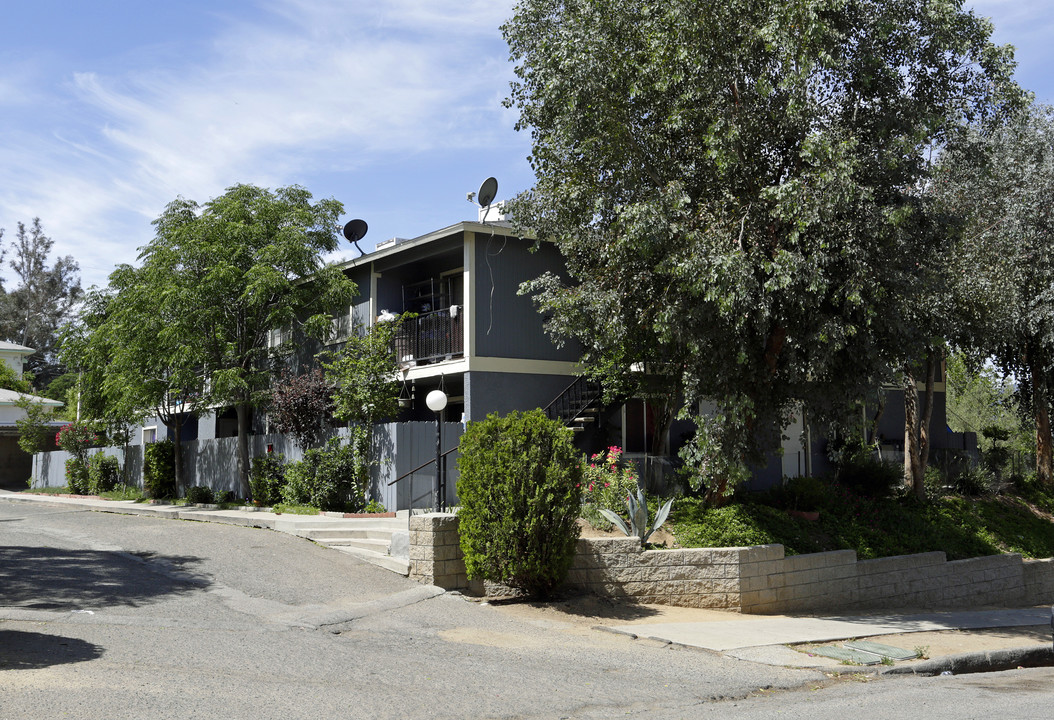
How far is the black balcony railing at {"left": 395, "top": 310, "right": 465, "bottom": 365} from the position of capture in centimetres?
1886

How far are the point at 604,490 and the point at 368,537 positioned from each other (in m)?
3.87

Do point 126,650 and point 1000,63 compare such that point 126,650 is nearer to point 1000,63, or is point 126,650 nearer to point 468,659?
point 468,659

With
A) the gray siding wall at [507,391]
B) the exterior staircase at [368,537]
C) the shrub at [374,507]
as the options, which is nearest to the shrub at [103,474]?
the shrub at [374,507]

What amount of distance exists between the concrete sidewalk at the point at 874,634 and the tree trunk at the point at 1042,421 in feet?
33.6

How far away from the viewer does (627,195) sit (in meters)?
13.4

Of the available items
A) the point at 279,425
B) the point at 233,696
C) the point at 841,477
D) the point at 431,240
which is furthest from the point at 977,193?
the point at 233,696

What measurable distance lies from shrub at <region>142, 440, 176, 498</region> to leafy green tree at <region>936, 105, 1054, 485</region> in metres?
19.3

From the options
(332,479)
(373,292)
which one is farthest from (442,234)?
(332,479)

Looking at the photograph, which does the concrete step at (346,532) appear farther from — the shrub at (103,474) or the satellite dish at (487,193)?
the shrub at (103,474)

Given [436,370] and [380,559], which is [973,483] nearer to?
[436,370]

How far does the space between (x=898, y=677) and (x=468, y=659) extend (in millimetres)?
4358

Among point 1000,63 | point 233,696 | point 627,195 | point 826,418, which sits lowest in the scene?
point 233,696

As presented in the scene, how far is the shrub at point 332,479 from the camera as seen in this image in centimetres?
1736

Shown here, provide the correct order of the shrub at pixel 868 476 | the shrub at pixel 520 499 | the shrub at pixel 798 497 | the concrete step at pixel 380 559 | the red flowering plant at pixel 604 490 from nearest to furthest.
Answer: the shrub at pixel 520 499, the concrete step at pixel 380 559, the red flowering plant at pixel 604 490, the shrub at pixel 798 497, the shrub at pixel 868 476
